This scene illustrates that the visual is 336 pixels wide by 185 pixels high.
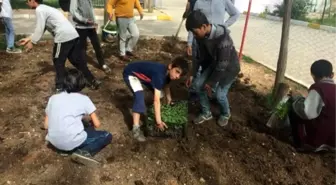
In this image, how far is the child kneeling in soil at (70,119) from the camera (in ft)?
10.8

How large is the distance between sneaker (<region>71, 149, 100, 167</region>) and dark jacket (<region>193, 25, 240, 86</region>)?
61.4 inches

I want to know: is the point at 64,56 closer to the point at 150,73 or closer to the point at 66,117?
the point at 150,73

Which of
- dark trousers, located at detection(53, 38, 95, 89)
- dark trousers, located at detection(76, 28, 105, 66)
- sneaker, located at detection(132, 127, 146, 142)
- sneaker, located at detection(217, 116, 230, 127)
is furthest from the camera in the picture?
dark trousers, located at detection(76, 28, 105, 66)

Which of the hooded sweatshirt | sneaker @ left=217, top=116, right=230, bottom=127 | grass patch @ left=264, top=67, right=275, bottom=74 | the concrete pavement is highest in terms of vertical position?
the hooded sweatshirt

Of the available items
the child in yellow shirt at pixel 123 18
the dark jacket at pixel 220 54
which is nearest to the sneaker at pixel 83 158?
the dark jacket at pixel 220 54

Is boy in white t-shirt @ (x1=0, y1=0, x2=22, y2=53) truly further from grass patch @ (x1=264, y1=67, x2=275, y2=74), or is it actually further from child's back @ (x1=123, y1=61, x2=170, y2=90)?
grass patch @ (x1=264, y1=67, x2=275, y2=74)

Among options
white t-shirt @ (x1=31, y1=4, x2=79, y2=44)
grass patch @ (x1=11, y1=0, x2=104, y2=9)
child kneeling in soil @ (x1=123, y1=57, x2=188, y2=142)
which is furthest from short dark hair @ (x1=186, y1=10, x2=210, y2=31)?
grass patch @ (x1=11, y1=0, x2=104, y2=9)

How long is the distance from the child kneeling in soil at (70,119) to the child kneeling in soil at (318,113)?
2113mm

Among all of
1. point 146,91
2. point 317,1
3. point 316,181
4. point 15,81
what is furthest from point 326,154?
point 317,1

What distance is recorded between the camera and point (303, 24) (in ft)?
42.2

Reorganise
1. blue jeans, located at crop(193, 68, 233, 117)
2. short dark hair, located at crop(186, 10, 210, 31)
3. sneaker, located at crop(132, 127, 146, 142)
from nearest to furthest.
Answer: short dark hair, located at crop(186, 10, 210, 31), sneaker, located at crop(132, 127, 146, 142), blue jeans, located at crop(193, 68, 233, 117)

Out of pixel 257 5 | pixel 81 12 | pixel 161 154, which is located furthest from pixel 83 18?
pixel 257 5

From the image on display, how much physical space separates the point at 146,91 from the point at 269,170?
2451 millimetres

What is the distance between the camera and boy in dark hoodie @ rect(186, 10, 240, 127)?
371 centimetres
